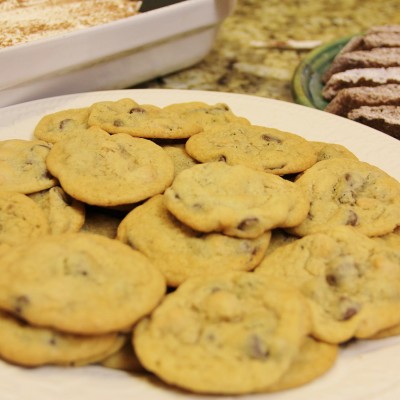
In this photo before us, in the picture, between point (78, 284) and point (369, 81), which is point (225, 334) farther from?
point (369, 81)

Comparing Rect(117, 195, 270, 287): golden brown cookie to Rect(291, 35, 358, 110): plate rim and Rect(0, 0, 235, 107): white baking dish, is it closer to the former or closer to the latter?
Rect(0, 0, 235, 107): white baking dish

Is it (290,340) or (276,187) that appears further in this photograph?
(276,187)

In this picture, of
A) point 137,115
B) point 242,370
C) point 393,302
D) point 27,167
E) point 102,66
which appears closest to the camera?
point 242,370

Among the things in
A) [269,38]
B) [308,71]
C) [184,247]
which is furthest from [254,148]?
[269,38]

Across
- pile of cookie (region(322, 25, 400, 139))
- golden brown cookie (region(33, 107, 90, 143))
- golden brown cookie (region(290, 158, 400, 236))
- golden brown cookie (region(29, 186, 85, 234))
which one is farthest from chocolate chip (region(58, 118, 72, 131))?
pile of cookie (region(322, 25, 400, 139))

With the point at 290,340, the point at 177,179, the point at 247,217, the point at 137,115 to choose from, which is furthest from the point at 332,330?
the point at 137,115

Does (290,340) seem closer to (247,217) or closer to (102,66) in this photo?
(247,217)
